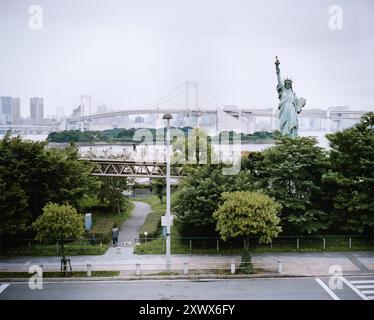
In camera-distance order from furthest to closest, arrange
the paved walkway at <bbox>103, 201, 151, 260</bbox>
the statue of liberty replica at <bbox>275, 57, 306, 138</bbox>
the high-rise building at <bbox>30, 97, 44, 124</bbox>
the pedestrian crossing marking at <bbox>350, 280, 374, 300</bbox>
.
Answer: the high-rise building at <bbox>30, 97, 44, 124</bbox> → the statue of liberty replica at <bbox>275, 57, 306, 138</bbox> → the paved walkway at <bbox>103, 201, 151, 260</bbox> → the pedestrian crossing marking at <bbox>350, 280, 374, 300</bbox>

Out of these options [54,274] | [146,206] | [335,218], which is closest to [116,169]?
[146,206]

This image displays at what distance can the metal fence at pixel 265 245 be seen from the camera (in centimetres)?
1744

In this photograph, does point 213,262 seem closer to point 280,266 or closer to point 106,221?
point 280,266

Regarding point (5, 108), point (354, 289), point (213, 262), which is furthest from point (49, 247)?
point (354, 289)

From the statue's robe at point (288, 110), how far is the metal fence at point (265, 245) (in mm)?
6660

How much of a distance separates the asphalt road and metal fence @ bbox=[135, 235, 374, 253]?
9.22 feet

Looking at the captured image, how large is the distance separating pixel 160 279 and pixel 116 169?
846cm

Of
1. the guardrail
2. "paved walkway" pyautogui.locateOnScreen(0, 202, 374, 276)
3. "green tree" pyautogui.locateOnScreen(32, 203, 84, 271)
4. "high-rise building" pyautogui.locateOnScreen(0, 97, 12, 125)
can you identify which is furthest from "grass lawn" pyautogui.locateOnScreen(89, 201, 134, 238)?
"high-rise building" pyautogui.locateOnScreen(0, 97, 12, 125)

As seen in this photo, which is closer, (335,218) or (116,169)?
(335,218)

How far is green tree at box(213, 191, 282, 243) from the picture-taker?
1479cm

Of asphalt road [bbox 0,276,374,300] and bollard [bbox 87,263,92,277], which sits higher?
bollard [bbox 87,263,92,277]

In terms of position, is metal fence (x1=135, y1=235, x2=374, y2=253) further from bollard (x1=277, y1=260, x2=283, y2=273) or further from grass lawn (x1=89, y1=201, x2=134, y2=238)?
grass lawn (x1=89, y1=201, x2=134, y2=238)

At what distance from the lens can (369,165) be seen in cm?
1717
